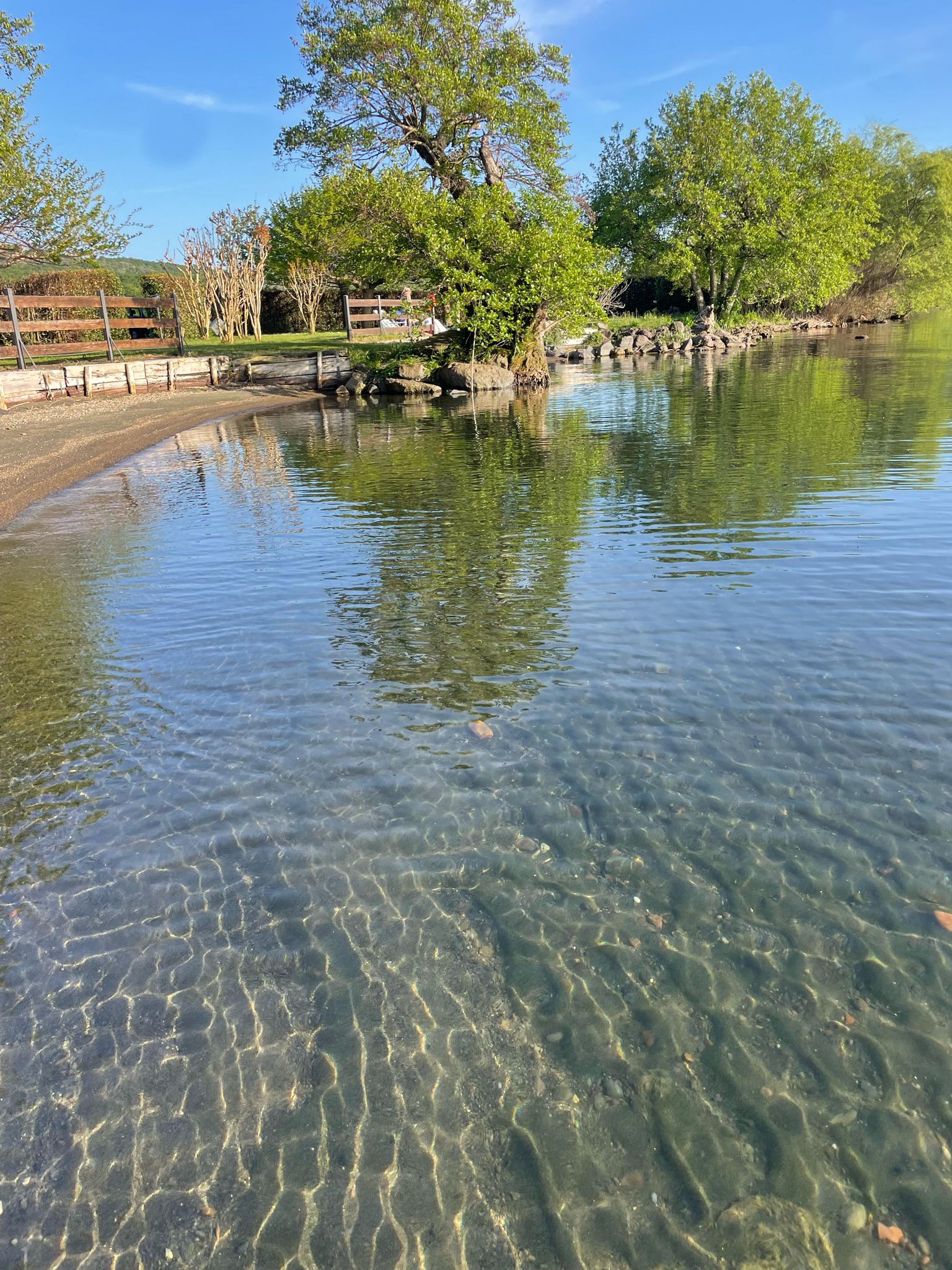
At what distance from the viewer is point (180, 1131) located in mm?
3045

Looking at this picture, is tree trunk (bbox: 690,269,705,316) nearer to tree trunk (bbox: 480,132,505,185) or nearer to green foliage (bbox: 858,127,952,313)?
green foliage (bbox: 858,127,952,313)

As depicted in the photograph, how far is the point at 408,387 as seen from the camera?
3188cm

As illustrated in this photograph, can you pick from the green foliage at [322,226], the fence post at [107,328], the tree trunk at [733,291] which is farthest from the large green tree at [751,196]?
the fence post at [107,328]

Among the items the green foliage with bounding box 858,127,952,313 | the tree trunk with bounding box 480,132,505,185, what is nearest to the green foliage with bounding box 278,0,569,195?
the tree trunk with bounding box 480,132,505,185

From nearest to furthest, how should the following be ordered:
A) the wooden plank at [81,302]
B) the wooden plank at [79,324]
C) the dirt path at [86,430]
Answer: the dirt path at [86,430] → the wooden plank at [79,324] → the wooden plank at [81,302]

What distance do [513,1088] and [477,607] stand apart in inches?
208

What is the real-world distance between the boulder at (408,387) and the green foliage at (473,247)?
2.73m

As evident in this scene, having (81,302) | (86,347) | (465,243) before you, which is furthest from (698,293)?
(81,302)

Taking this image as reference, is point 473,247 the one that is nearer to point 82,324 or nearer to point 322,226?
point 322,226

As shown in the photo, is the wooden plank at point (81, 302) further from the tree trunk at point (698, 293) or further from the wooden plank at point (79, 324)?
the tree trunk at point (698, 293)

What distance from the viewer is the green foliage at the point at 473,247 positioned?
1063 inches

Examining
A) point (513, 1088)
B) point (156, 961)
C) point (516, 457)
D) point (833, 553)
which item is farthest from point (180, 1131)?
point (516, 457)

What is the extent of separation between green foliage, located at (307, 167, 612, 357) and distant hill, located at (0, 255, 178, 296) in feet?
34.1

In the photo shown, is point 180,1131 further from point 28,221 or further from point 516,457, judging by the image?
point 28,221
